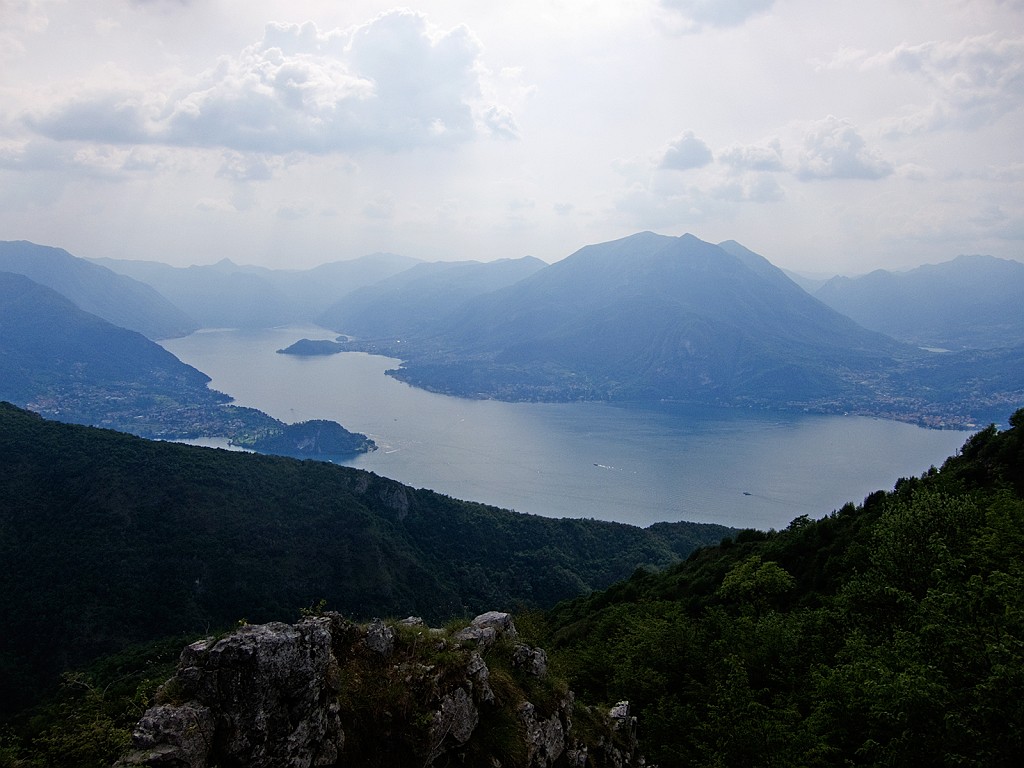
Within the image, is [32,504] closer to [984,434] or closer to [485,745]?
[485,745]

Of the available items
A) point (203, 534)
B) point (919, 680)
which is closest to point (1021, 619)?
point (919, 680)

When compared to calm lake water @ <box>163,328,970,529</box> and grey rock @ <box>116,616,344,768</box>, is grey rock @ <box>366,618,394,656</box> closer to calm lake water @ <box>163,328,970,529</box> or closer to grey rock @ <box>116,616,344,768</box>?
grey rock @ <box>116,616,344,768</box>

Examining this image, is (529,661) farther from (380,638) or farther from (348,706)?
(348,706)


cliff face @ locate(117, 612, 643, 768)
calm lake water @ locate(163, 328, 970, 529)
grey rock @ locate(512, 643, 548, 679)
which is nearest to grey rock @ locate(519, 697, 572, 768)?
cliff face @ locate(117, 612, 643, 768)

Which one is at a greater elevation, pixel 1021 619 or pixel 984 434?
pixel 984 434

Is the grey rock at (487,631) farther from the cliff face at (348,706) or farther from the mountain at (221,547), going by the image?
the mountain at (221,547)
